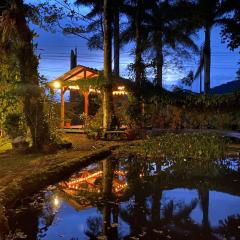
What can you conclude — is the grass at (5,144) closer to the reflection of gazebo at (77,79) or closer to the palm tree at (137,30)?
the reflection of gazebo at (77,79)

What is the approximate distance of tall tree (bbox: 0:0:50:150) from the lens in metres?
14.9

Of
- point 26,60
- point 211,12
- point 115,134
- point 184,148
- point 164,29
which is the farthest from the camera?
point 164,29

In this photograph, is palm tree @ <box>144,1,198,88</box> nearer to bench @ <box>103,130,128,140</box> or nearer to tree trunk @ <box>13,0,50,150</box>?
bench @ <box>103,130,128,140</box>


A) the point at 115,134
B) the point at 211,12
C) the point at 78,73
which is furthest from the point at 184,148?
the point at 211,12

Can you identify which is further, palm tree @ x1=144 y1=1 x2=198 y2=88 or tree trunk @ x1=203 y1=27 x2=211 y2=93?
palm tree @ x1=144 y1=1 x2=198 y2=88

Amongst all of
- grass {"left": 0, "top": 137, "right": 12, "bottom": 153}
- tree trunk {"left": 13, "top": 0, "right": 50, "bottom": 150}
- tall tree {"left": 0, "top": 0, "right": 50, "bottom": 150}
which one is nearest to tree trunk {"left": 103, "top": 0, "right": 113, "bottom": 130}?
grass {"left": 0, "top": 137, "right": 12, "bottom": 153}

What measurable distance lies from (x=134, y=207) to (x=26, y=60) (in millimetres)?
8456

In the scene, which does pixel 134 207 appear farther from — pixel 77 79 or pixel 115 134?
pixel 77 79

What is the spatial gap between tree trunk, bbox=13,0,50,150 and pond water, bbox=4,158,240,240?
379 cm

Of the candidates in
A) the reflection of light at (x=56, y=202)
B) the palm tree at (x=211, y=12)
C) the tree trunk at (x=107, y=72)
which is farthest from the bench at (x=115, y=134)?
the palm tree at (x=211, y=12)

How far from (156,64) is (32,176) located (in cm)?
1926

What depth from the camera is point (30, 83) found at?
15.4 metres

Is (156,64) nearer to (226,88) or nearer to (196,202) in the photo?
(196,202)

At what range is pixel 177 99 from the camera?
80.6ft
